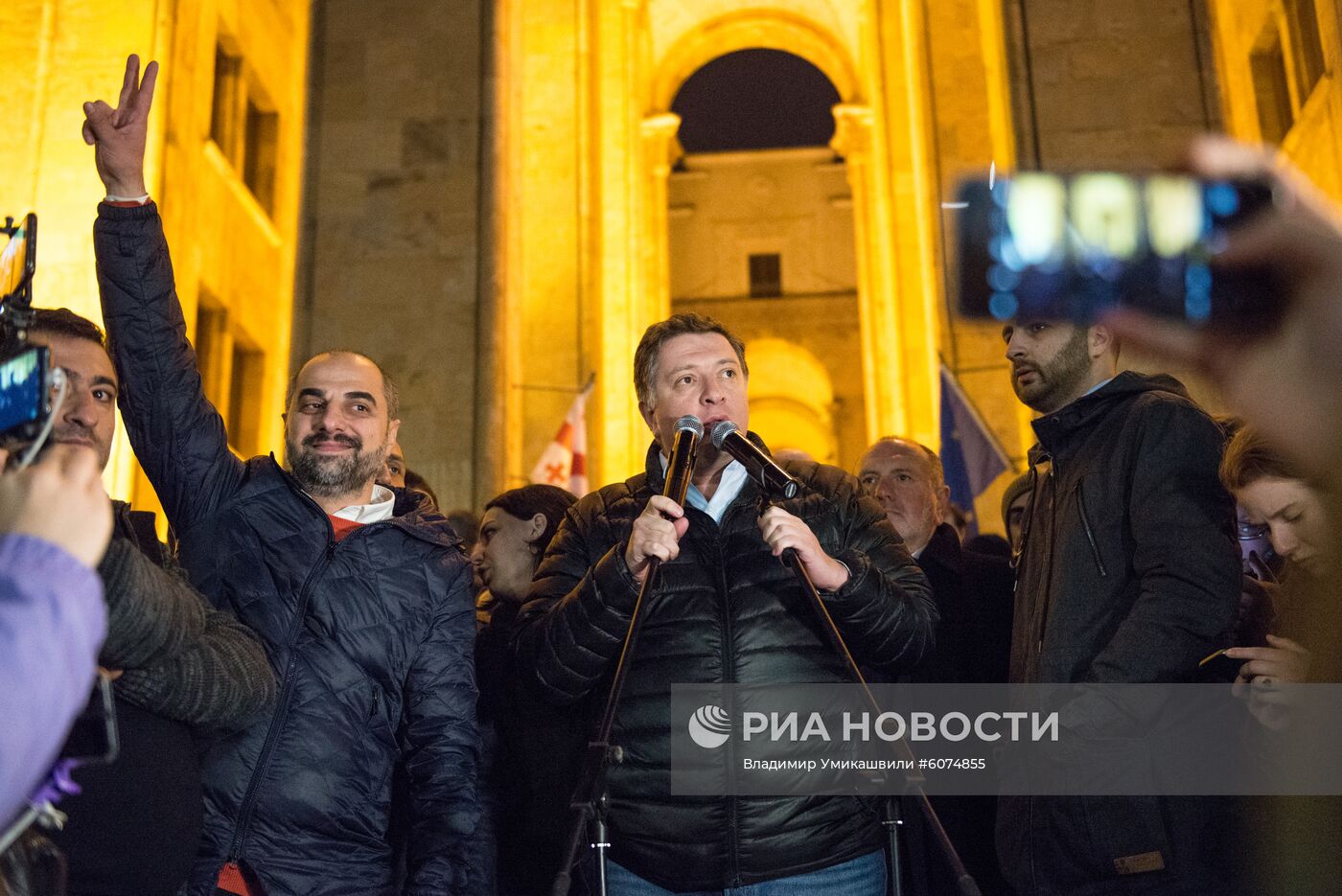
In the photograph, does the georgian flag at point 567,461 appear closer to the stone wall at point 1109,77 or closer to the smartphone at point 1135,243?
the stone wall at point 1109,77

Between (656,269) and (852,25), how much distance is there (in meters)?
6.23

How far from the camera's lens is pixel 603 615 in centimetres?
326

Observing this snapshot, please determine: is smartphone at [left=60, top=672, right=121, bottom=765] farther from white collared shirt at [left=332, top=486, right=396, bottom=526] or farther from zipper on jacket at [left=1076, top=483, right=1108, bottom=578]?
zipper on jacket at [left=1076, top=483, right=1108, bottom=578]

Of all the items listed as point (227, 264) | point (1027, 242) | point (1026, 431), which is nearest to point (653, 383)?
point (1027, 242)

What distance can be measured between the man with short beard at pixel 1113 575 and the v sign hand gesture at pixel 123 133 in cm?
242

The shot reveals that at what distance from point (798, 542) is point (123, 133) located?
1.96 meters

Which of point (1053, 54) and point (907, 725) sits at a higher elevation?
point (1053, 54)

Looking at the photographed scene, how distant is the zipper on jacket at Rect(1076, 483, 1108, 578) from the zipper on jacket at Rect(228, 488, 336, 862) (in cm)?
201

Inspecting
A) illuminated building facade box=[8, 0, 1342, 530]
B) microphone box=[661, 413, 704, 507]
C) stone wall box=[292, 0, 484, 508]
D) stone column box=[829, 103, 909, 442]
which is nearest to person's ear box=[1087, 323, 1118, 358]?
microphone box=[661, 413, 704, 507]

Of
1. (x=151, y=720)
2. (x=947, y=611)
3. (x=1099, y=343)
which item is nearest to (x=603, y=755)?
(x=151, y=720)

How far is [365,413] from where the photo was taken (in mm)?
3783

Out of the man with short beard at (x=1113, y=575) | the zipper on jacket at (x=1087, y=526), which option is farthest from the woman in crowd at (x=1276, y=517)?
the zipper on jacket at (x=1087, y=526)

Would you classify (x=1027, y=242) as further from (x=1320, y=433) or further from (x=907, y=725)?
(x=907, y=725)

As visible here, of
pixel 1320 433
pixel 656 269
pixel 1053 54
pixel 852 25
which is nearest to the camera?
pixel 1320 433
